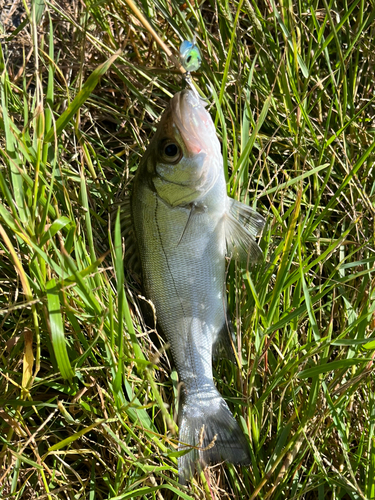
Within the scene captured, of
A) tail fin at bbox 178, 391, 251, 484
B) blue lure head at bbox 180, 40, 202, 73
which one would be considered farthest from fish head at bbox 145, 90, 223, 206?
tail fin at bbox 178, 391, 251, 484

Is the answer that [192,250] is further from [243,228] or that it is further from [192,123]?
[192,123]

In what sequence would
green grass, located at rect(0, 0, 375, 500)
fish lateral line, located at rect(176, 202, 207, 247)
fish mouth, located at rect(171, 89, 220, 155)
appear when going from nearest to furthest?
1. green grass, located at rect(0, 0, 375, 500)
2. fish mouth, located at rect(171, 89, 220, 155)
3. fish lateral line, located at rect(176, 202, 207, 247)

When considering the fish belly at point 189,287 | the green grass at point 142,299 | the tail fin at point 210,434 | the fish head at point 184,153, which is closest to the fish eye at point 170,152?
the fish head at point 184,153

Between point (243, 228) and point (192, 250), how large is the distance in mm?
276

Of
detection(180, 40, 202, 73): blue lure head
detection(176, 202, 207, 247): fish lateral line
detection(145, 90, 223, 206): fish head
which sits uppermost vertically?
detection(180, 40, 202, 73): blue lure head

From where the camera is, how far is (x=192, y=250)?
7.69 feet

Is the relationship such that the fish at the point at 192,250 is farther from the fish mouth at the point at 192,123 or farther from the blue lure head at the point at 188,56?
the blue lure head at the point at 188,56

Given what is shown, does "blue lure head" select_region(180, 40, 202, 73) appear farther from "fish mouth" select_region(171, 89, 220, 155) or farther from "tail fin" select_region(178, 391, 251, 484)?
"tail fin" select_region(178, 391, 251, 484)

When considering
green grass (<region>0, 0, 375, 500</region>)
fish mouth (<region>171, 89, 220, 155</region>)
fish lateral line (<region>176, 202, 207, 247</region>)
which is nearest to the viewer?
green grass (<region>0, 0, 375, 500</region>)

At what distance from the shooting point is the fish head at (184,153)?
2.19m

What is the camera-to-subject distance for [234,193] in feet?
8.17

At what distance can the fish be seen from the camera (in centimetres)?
222

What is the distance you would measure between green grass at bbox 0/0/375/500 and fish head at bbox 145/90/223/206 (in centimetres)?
24

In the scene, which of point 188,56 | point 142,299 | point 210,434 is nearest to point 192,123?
point 188,56
